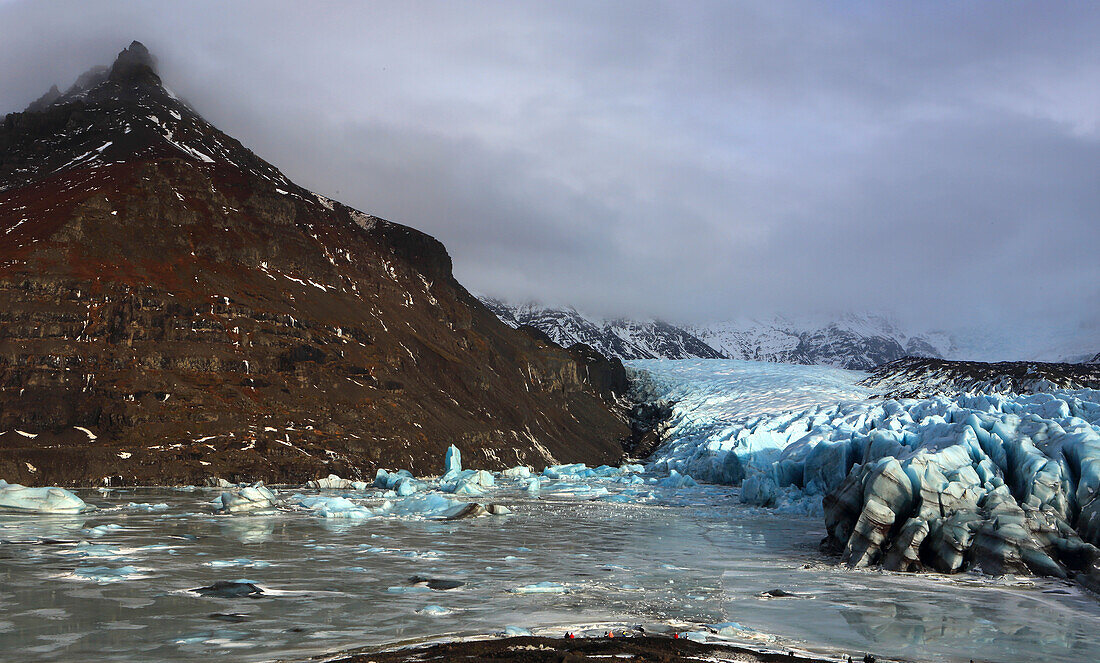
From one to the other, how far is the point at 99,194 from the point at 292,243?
20.0m

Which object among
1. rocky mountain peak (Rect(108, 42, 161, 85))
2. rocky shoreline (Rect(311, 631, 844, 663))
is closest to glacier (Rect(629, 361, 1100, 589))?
rocky shoreline (Rect(311, 631, 844, 663))

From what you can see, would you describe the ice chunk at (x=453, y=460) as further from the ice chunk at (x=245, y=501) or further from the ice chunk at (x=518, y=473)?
the ice chunk at (x=245, y=501)

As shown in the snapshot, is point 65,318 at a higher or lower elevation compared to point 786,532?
higher

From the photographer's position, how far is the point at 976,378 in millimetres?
114438

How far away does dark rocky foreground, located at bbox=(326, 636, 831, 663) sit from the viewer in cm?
1323

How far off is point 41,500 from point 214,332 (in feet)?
111

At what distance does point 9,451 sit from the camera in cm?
5506

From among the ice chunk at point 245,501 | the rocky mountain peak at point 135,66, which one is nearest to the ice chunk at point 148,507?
the ice chunk at point 245,501

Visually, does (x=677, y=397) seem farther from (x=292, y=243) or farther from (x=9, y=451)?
(x=9, y=451)

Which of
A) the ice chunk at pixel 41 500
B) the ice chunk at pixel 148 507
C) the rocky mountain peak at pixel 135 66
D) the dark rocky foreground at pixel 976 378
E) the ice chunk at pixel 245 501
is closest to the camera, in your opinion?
the ice chunk at pixel 41 500

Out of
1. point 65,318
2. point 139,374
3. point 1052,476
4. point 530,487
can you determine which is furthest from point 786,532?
point 65,318

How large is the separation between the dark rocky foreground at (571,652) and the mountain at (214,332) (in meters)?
52.0

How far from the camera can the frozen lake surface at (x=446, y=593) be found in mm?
16094

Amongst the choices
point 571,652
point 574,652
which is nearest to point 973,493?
point 574,652
